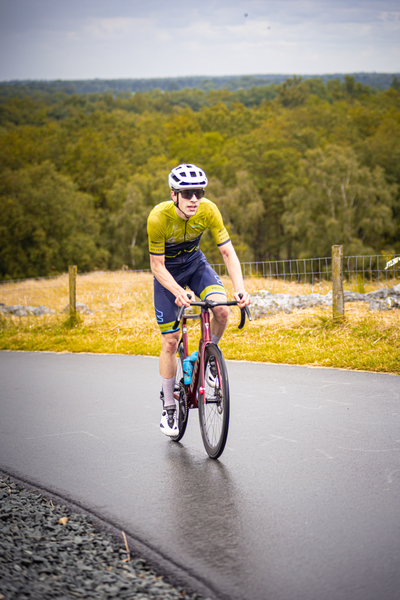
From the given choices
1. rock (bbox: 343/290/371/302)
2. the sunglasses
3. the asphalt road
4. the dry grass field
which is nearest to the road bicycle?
the asphalt road

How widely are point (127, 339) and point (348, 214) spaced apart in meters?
44.2

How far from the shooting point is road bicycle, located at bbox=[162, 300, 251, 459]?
14.5ft

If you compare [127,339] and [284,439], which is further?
[127,339]

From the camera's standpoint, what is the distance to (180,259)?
5.21m

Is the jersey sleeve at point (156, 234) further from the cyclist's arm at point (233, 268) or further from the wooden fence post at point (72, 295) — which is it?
the wooden fence post at point (72, 295)

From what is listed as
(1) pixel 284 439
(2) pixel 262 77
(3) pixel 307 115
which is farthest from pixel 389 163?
(2) pixel 262 77

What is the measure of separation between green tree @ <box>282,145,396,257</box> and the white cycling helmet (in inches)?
1900

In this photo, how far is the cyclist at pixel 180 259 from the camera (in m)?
4.70

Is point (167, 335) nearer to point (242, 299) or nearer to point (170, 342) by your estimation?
point (170, 342)

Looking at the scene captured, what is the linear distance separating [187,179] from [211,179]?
195 feet

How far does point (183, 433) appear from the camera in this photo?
527 centimetres

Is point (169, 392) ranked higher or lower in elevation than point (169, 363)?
lower

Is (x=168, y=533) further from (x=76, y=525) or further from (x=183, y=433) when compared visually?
(x=183, y=433)

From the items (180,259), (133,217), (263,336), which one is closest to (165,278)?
(180,259)
